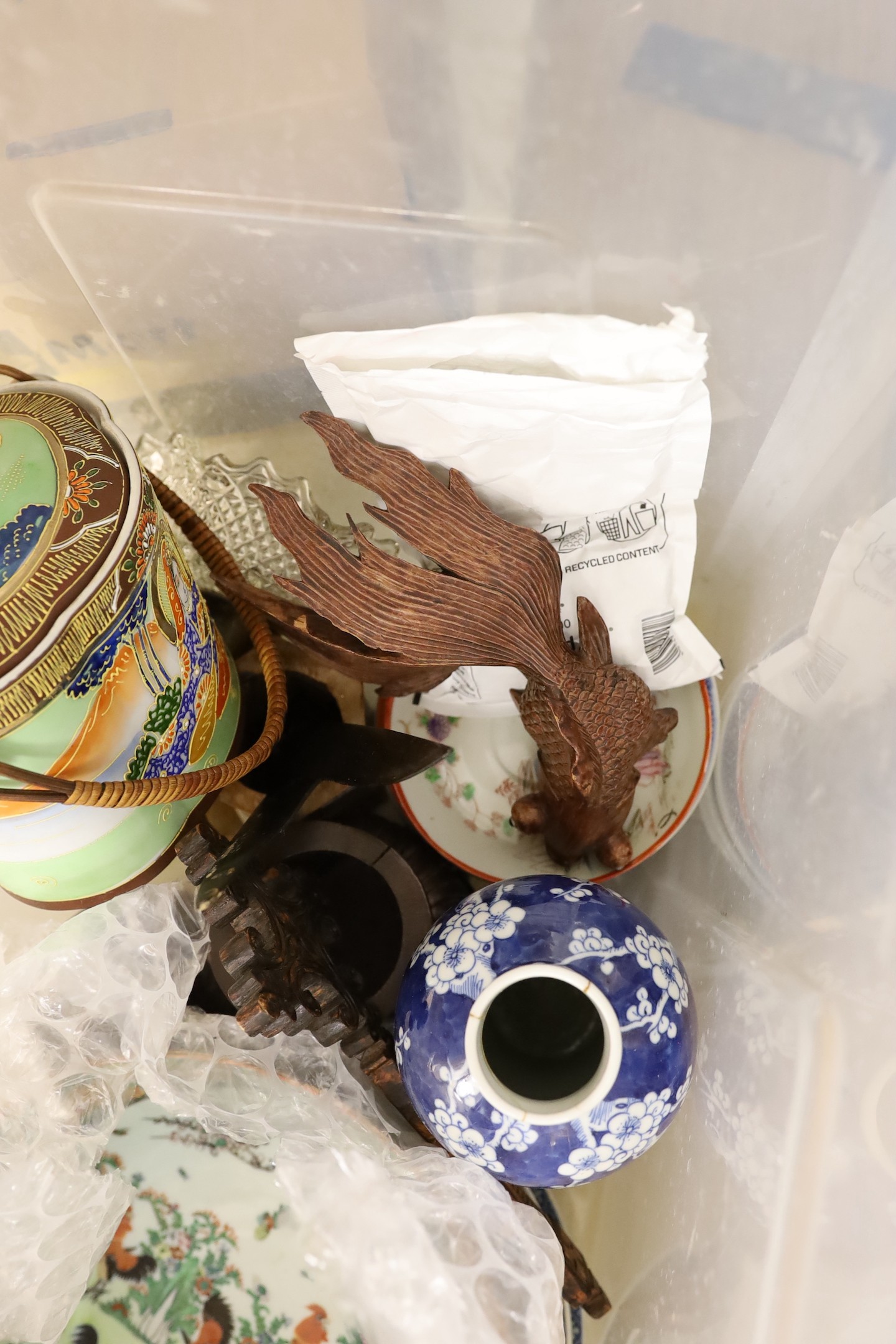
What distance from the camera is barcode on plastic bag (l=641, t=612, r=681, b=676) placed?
60 centimetres

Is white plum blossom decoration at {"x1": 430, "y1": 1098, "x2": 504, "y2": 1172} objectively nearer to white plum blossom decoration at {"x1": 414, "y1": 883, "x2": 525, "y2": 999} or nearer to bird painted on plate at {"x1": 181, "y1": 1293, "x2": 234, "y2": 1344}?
white plum blossom decoration at {"x1": 414, "y1": 883, "x2": 525, "y2": 999}

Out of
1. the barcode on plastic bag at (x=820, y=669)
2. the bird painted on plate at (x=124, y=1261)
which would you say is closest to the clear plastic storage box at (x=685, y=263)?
the barcode on plastic bag at (x=820, y=669)

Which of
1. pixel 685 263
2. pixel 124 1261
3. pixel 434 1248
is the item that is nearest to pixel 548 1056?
pixel 434 1248

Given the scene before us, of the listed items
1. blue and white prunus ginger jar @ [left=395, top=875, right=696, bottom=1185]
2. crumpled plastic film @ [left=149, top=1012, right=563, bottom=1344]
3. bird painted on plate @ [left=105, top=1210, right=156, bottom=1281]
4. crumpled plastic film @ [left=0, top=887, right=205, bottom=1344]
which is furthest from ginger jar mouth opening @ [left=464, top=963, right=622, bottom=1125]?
bird painted on plate @ [left=105, top=1210, right=156, bottom=1281]

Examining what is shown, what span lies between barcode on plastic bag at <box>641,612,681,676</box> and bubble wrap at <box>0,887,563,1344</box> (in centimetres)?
37

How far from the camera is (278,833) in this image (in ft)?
2.02

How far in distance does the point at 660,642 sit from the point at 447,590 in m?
0.19

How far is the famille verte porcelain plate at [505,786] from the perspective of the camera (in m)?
0.67

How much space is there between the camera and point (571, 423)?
1.69ft

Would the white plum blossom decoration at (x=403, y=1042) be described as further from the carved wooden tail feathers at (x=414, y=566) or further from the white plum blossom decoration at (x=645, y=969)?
the carved wooden tail feathers at (x=414, y=566)

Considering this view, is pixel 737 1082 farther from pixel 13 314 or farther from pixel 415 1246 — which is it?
pixel 13 314

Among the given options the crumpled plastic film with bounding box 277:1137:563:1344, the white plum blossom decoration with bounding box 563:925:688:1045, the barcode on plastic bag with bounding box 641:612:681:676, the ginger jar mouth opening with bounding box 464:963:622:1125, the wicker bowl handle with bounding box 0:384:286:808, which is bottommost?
the crumpled plastic film with bounding box 277:1137:563:1344

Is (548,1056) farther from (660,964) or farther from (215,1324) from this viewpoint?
(215,1324)

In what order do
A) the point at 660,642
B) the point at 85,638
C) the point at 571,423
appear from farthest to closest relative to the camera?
the point at 660,642
the point at 571,423
the point at 85,638
